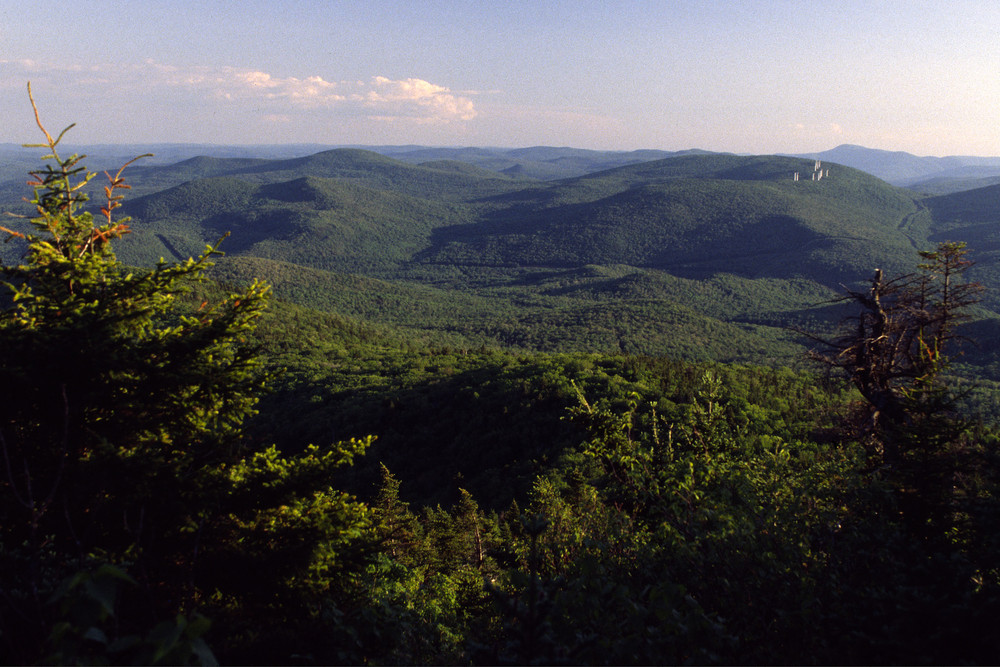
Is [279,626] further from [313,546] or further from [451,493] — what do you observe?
[451,493]

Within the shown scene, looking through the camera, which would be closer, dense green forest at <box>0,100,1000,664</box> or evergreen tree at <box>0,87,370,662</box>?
dense green forest at <box>0,100,1000,664</box>

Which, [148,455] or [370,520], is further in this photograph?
[370,520]

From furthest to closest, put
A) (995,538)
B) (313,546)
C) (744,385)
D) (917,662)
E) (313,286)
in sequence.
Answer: (313,286)
(744,385)
(313,546)
(995,538)
(917,662)

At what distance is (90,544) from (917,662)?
32.2 feet

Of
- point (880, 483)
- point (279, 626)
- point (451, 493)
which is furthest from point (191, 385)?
point (451, 493)

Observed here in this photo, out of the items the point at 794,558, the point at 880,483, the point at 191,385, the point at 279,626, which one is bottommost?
the point at 279,626

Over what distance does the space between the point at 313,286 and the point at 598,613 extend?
197 meters

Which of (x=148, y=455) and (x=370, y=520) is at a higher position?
(x=148, y=455)

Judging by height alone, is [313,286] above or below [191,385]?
below

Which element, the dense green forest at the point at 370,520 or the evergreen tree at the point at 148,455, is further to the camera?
the evergreen tree at the point at 148,455

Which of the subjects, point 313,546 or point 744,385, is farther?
point 744,385

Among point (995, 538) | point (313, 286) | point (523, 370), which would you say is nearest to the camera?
point (995, 538)

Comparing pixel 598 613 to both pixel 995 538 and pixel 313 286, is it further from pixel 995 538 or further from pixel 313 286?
pixel 313 286

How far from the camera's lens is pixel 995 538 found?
16.8 feet
